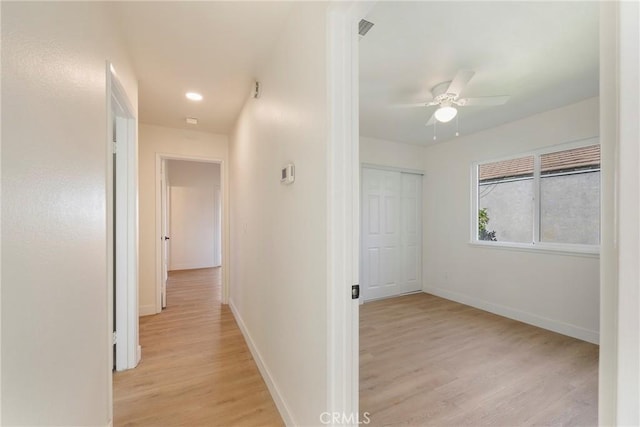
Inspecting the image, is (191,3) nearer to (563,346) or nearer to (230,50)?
(230,50)

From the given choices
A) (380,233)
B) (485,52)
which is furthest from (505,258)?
(485,52)

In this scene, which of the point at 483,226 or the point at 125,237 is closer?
the point at 125,237

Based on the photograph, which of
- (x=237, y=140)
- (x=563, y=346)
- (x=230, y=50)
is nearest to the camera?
(x=230, y=50)

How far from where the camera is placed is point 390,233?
4391 mm

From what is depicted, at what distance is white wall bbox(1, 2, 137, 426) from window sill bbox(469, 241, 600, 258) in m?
4.16

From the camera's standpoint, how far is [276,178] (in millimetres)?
1896

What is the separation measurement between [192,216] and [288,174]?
234 inches

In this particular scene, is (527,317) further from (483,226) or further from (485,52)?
(485,52)

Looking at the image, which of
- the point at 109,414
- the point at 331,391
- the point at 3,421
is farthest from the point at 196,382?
the point at 3,421

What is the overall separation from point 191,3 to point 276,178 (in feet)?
3.75

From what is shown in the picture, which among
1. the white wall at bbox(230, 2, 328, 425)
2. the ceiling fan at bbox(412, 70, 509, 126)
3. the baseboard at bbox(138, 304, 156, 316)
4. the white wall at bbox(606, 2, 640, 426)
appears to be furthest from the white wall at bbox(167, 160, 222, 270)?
the white wall at bbox(606, 2, 640, 426)

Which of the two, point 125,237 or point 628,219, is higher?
point 628,219

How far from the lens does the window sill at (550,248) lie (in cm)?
274

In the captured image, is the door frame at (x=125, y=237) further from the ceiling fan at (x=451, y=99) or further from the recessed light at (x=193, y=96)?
the ceiling fan at (x=451, y=99)
